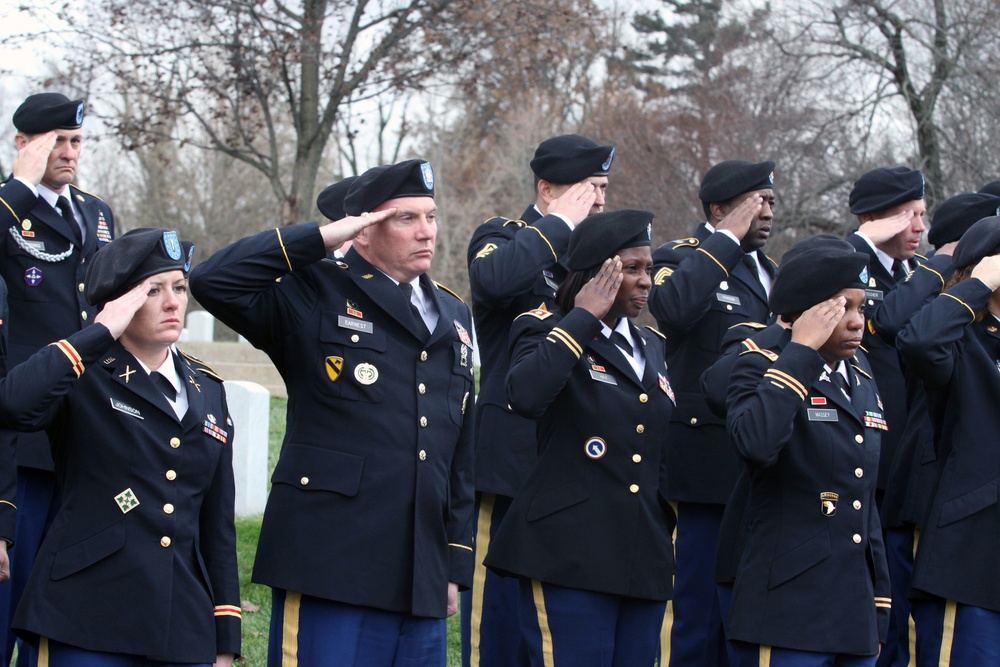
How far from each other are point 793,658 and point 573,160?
2.45 meters

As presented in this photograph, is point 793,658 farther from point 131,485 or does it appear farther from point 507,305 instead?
point 131,485

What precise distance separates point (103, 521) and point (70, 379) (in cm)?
45

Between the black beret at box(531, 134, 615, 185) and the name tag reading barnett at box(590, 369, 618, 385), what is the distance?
1382 millimetres

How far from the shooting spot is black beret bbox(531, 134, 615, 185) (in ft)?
19.6

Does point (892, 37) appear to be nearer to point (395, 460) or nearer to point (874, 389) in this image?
point (874, 389)

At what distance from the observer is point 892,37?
57.6 ft

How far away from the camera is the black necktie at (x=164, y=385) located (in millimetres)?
4266

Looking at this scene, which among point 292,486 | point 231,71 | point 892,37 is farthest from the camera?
point 892,37

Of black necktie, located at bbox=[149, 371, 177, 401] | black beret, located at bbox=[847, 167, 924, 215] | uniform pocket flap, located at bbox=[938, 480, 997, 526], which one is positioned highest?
black beret, located at bbox=[847, 167, 924, 215]

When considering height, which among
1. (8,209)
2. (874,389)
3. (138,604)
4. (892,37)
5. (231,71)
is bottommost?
(138,604)

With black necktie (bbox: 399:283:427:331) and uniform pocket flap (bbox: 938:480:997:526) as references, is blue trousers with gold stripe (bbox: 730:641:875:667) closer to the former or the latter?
uniform pocket flap (bbox: 938:480:997:526)

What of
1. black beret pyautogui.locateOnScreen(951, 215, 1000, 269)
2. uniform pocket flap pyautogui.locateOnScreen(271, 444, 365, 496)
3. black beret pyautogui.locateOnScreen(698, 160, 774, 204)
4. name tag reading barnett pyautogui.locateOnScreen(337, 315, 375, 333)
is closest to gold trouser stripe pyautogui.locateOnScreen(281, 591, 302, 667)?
uniform pocket flap pyautogui.locateOnScreen(271, 444, 365, 496)

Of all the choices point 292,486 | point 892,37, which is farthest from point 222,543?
point 892,37

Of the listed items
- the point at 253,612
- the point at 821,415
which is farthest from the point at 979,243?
the point at 253,612
